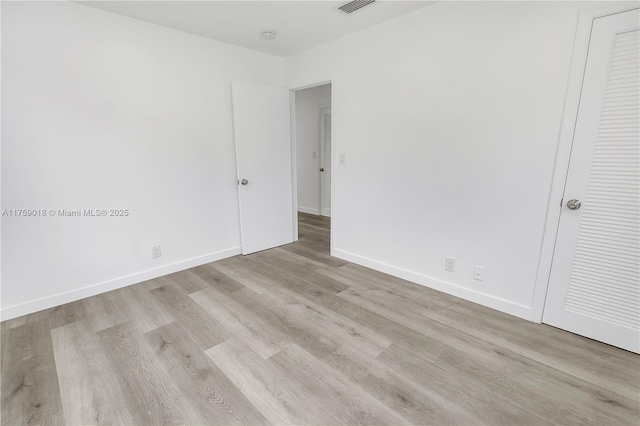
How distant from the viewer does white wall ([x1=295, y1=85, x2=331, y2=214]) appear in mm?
5480

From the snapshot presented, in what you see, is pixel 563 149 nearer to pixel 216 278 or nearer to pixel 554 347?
pixel 554 347

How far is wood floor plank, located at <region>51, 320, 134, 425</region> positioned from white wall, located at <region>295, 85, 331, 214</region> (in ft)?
14.1

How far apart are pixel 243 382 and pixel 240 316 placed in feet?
2.25

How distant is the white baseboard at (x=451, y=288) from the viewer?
223 cm

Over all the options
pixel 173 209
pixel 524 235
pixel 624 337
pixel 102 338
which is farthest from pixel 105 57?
pixel 624 337

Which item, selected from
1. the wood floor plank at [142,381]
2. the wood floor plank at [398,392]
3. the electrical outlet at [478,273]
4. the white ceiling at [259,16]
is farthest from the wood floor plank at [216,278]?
the white ceiling at [259,16]

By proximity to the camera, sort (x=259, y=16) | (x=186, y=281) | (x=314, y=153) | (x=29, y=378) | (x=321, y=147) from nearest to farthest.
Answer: (x=29, y=378) → (x=259, y=16) → (x=186, y=281) → (x=321, y=147) → (x=314, y=153)

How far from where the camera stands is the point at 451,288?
257cm

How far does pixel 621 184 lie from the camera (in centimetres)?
177

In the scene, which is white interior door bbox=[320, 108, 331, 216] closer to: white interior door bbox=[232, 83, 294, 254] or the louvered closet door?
white interior door bbox=[232, 83, 294, 254]

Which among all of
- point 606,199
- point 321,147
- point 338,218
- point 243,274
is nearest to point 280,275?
point 243,274

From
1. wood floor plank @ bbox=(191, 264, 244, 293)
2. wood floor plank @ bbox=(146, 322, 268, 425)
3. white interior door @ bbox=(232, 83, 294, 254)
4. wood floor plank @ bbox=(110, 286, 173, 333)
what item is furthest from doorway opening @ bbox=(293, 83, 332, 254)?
wood floor plank @ bbox=(146, 322, 268, 425)

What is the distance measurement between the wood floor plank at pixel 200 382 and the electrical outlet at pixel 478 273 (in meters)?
1.94

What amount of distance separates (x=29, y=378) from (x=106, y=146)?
1775mm
